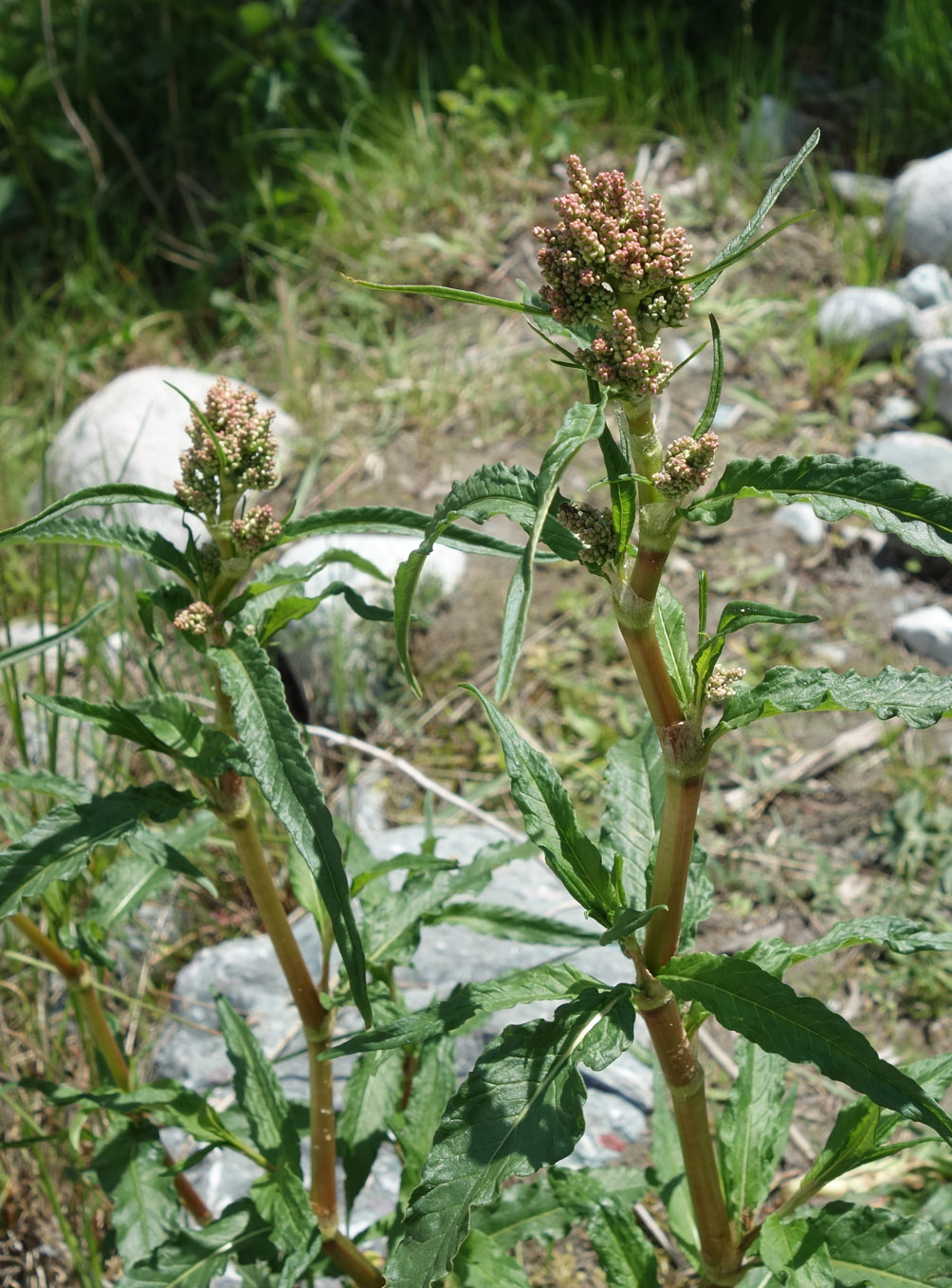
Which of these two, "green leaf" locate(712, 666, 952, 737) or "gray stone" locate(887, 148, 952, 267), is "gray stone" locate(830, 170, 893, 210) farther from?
"green leaf" locate(712, 666, 952, 737)

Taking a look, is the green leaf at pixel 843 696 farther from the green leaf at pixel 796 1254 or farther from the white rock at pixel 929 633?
the white rock at pixel 929 633

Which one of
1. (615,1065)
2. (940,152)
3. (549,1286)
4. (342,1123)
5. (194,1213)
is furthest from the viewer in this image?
(940,152)

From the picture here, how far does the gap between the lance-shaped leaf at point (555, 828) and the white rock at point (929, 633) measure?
7.22 feet

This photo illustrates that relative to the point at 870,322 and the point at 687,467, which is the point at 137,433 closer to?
the point at 870,322

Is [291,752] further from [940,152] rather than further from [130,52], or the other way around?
[130,52]

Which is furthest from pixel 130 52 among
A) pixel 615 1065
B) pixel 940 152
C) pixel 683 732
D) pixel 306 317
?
pixel 683 732

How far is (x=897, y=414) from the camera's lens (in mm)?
3861

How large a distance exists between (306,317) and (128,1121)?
3.58m

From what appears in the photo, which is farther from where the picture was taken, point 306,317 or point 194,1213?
point 306,317

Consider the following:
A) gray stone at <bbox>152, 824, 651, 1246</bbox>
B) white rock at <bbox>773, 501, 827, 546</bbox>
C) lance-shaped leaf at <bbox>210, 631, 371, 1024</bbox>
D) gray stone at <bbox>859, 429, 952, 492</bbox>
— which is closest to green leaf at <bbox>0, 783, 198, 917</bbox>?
lance-shaped leaf at <bbox>210, 631, 371, 1024</bbox>

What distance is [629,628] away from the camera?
1170 mm

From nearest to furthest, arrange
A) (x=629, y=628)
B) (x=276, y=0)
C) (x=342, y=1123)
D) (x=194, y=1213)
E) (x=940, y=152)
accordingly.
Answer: (x=629, y=628)
(x=342, y=1123)
(x=194, y=1213)
(x=940, y=152)
(x=276, y=0)

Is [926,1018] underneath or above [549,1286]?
above

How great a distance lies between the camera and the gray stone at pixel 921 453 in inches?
140
